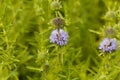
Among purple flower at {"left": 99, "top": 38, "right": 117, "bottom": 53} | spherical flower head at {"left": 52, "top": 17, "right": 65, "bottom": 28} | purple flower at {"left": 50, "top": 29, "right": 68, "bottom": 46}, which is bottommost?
purple flower at {"left": 99, "top": 38, "right": 117, "bottom": 53}

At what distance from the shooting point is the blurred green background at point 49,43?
1.56 metres

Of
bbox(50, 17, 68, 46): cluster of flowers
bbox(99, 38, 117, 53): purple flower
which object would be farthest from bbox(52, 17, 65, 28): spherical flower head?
bbox(99, 38, 117, 53): purple flower

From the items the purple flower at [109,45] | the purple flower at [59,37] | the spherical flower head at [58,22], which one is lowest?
the purple flower at [109,45]

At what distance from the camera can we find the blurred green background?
156cm

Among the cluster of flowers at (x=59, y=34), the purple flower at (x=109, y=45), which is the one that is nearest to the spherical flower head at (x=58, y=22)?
the cluster of flowers at (x=59, y=34)

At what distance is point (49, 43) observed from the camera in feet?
6.12

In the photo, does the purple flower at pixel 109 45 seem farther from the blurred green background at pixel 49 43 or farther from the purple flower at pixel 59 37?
the purple flower at pixel 59 37

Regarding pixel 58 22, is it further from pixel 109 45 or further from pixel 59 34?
pixel 109 45

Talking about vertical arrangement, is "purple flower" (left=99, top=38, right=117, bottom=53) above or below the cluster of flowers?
below

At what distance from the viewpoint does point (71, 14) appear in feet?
6.61

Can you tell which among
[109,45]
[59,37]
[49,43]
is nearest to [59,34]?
[59,37]

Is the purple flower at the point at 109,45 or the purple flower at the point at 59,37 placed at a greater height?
the purple flower at the point at 59,37

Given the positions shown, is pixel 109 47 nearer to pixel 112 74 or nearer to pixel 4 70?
pixel 112 74

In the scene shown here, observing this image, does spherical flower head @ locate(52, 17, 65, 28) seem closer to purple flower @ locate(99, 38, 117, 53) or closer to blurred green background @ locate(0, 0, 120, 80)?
blurred green background @ locate(0, 0, 120, 80)
